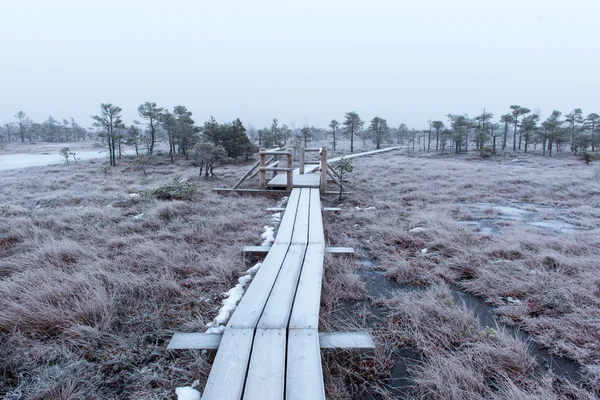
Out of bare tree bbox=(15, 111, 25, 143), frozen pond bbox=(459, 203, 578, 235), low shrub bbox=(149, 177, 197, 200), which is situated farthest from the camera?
bare tree bbox=(15, 111, 25, 143)

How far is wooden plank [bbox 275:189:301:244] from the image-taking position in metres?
4.29

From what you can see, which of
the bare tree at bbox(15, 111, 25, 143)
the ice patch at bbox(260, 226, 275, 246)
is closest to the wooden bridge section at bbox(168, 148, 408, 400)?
the ice patch at bbox(260, 226, 275, 246)

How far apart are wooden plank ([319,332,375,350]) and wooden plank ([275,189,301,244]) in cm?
192

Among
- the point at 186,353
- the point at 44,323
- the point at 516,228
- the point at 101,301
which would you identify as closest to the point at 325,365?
the point at 186,353

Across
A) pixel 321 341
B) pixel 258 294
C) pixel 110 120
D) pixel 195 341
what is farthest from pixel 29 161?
pixel 321 341

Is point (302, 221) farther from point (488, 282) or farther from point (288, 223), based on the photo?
point (488, 282)

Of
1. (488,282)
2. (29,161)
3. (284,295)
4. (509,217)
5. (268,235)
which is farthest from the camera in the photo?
(29,161)

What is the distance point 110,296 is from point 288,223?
9.09ft

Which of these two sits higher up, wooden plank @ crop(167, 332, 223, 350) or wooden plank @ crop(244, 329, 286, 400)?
wooden plank @ crop(244, 329, 286, 400)

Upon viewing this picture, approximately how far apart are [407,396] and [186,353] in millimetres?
1596

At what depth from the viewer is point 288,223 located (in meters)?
5.06

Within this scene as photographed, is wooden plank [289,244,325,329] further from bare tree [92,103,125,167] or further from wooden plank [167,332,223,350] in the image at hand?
bare tree [92,103,125,167]

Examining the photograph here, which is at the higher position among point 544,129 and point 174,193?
point 544,129

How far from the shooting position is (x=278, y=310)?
250 centimetres
